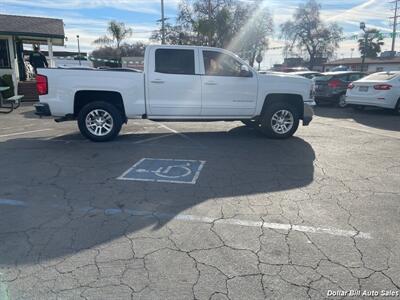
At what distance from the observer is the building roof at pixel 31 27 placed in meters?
15.9

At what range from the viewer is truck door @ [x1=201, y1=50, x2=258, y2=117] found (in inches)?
292

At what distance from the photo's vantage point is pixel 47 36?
16734 mm

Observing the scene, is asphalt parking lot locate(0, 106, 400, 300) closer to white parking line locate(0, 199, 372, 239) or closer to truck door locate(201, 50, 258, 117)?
white parking line locate(0, 199, 372, 239)

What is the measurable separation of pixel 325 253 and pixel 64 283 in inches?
89.7

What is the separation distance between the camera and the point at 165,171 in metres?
5.35

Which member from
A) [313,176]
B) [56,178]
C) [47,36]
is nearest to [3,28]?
[47,36]

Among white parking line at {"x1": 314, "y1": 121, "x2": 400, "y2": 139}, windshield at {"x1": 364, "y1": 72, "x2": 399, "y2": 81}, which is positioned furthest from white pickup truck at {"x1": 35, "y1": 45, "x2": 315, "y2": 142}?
windshield at {"x1": 364, "y1": 72, "x2": 399, "y2": 81}

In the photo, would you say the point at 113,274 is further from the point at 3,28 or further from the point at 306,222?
the point at 3,28

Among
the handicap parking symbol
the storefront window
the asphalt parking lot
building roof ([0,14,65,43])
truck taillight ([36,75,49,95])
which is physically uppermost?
building roof ([0,14,65,43])

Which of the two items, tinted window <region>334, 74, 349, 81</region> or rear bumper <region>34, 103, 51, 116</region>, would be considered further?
tinted window <region>334, 74, 349, 81</region>

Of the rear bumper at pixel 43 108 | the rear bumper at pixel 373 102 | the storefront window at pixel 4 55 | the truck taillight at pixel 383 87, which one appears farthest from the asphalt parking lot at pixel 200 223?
the storefront window at pixel 4 55

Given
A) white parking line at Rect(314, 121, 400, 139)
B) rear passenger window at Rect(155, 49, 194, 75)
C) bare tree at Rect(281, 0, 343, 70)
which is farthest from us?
bare tree at Rect(281, 0, 343, 70)

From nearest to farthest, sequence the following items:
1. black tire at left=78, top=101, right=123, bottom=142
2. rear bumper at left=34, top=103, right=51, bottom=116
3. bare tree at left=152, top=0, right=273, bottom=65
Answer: rear bumper at left=34, top=103, right=51, bottom=116
black tire at left=78, top=101, right=123, bottom=142
bare tree at left=152, top=0, right=273, bottom=65

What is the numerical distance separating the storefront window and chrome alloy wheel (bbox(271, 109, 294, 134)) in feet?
47.3
